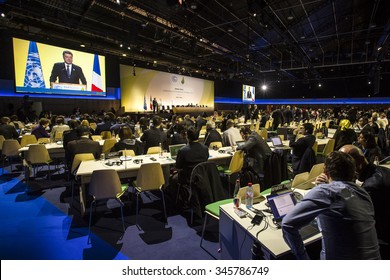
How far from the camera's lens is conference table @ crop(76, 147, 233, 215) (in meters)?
3.73

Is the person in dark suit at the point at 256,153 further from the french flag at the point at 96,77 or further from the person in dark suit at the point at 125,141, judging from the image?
the french flag at the point at 96,77

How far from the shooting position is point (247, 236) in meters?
2.10

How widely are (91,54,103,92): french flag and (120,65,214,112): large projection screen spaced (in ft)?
5.86

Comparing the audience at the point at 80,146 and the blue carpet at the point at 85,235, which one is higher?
the audience at the point at 80,146

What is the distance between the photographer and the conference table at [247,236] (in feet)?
6.06

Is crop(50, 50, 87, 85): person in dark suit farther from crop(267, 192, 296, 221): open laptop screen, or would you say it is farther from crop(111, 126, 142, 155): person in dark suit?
crop(267, 192, 296, 221): open laptop screen

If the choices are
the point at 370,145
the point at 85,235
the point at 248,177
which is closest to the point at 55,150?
→ the point at 85,235

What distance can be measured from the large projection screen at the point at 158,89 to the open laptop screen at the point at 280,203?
37.9 ft

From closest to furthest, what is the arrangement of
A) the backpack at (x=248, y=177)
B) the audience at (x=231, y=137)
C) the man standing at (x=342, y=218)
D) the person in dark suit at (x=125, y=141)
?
1. the man standing at (x=342, y=218)
2. the backpack at (x=248, y=177)
3. the person in dark suit at (x=125, y=141)
4. the audience at (x=231, y=137)

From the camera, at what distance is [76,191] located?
489 centimetres

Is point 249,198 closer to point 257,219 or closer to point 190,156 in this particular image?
point 257,219

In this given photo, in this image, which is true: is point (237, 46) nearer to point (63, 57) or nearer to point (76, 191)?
point (63, 57)


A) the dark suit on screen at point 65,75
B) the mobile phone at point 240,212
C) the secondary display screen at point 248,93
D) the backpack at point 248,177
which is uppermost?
the secondary display screen at point 248,93

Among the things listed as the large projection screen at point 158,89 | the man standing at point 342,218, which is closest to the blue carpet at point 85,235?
the man standing at point 342,218
